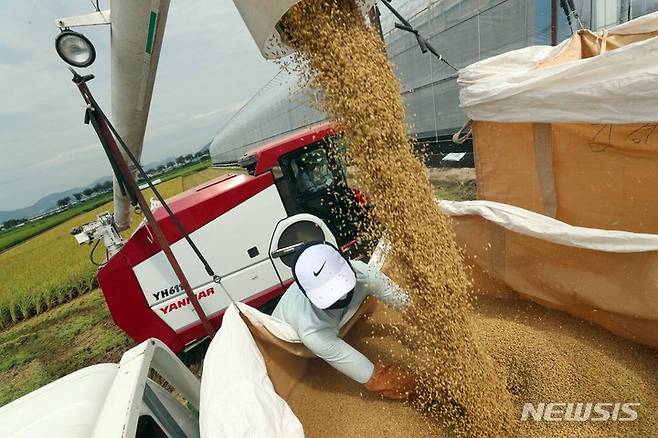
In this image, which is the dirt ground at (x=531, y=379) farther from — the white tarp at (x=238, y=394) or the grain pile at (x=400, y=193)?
the white tarp at (x=238, y=394)

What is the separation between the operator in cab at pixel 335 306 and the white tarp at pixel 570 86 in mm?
975

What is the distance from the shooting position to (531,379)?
1.49 m

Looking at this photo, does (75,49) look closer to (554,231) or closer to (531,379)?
(554,231)

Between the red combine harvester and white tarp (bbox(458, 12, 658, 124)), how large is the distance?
41.0 inches

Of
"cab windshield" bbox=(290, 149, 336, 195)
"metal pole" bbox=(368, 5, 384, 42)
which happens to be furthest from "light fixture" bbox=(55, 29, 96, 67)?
"cab windshield" bbox=(290, 149, 336, 195)

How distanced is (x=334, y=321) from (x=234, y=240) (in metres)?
1.22

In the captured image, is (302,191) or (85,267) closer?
(302,191)

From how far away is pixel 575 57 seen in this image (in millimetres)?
1766

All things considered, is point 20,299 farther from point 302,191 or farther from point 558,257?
point 558,257

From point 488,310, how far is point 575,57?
1381 mm

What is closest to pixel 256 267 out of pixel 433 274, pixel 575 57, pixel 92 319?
pixel 433 274

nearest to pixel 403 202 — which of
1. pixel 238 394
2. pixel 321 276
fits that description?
pixel 321 276

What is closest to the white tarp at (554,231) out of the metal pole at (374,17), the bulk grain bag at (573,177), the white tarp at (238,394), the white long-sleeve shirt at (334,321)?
the bulk grain bag at (573,177)

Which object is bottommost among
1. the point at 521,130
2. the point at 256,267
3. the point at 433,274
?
the point at 256,267
